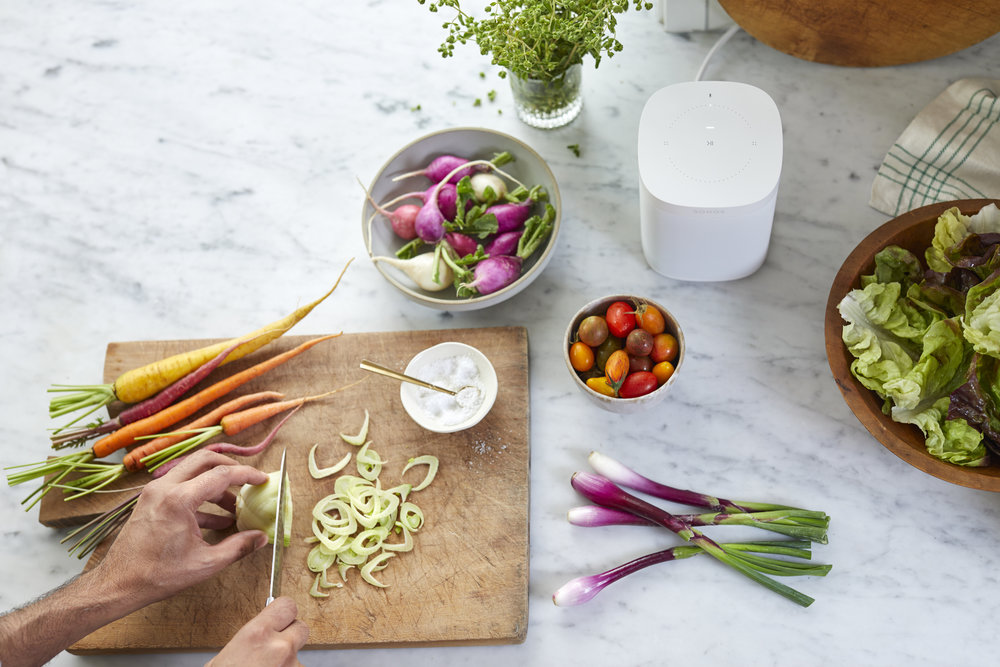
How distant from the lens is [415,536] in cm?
135

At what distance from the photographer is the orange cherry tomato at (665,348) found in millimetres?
1314

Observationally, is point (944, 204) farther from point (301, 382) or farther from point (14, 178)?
point (14, 178)

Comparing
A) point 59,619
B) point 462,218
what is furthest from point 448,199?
point 59,619

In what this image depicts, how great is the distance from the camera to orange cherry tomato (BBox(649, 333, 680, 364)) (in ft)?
4.31

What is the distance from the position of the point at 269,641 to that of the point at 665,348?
75cm

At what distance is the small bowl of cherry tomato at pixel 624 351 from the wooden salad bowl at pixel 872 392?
239 mm

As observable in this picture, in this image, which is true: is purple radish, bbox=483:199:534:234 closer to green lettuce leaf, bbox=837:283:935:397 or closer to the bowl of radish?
the bowl of radish

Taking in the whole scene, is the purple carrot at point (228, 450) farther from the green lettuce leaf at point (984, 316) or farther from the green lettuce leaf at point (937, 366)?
the green lettuce leaf at point (984, 316)

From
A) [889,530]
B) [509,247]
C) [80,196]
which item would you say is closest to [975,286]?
[889,530]

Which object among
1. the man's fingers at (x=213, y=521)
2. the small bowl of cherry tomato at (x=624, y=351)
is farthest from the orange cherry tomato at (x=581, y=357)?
the man's fingers at (x=213, y=521)

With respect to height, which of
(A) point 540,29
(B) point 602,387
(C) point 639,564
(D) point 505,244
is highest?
(A) point 540,29

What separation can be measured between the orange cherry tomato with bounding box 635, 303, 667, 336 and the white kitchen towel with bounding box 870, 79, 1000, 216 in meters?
0.50

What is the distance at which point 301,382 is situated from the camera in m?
1.47

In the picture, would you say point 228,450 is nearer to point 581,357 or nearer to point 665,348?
point 581,357
